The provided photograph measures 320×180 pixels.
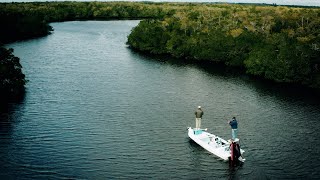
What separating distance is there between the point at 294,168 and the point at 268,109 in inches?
835

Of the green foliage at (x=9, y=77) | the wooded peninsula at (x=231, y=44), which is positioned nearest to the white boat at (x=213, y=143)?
the green foliage at (x=9, y=77)

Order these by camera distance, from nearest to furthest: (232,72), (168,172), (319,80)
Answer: (168,172) < (319,80) < (232,72)

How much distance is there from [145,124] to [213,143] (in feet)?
39.8

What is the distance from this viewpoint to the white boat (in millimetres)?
36875

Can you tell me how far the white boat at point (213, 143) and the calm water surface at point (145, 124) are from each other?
0.74 meters

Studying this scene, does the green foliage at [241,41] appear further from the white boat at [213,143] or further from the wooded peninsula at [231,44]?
the white boat at [213,143]

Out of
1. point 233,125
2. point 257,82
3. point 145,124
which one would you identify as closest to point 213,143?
point 233,125

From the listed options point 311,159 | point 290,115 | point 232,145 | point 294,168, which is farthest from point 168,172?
point 290,115

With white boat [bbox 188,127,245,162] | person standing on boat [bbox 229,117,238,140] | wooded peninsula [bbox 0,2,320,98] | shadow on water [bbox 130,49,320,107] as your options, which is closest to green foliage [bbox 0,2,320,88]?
wooded peninsula [bbox 0,2,320,98]

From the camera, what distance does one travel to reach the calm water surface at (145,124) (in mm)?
36188

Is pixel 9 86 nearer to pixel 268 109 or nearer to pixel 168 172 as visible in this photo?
pixel 168 172

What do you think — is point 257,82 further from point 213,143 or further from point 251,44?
point 213,143

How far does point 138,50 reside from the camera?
380ft

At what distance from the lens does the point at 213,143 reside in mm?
39156
